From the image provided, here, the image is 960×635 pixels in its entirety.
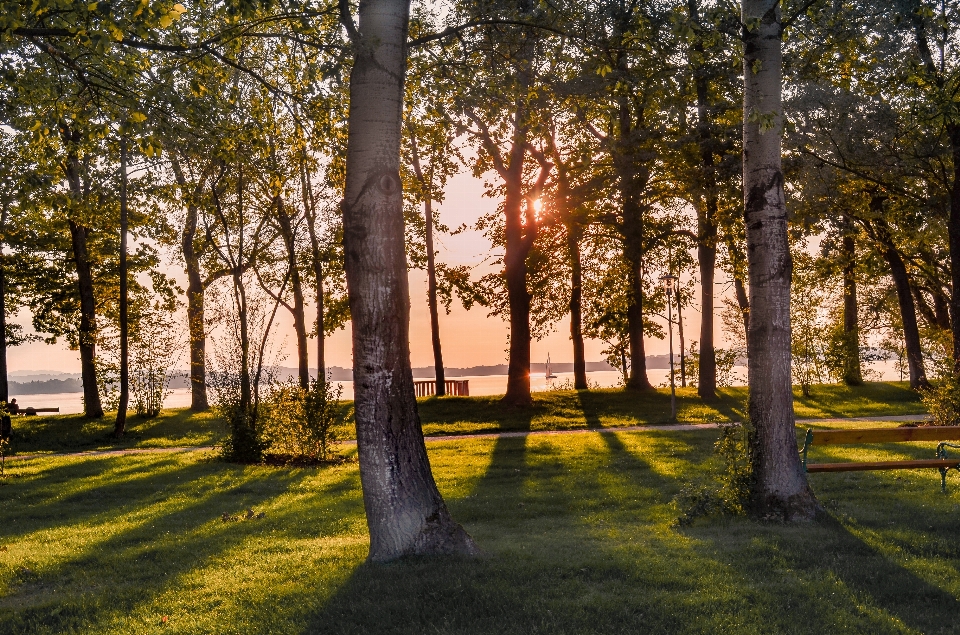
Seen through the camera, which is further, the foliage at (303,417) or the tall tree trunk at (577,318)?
the tall tree trunk at (577,318)

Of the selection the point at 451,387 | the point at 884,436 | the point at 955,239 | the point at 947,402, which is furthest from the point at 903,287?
the point at 884,436

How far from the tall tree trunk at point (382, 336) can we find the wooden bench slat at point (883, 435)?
493 cm

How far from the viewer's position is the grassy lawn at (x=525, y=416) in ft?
74.0

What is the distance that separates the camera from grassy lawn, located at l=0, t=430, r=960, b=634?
522 cm

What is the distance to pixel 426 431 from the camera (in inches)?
895

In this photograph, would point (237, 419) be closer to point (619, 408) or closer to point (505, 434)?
point (505, 434)

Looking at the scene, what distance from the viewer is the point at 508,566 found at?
249 inches

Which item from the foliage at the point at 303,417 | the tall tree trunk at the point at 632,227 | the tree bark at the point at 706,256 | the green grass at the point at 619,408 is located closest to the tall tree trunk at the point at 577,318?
the tall tree trunk at the point at 632,227

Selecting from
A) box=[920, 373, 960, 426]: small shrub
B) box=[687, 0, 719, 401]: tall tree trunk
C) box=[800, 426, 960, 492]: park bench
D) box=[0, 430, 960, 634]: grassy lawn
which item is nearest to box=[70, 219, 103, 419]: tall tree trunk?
box=[0, 430, 960, 634]: grassy lawn

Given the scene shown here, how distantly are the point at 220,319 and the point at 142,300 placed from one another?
16.5 m

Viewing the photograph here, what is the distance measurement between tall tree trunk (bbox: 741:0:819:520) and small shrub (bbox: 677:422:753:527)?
0.38 ft

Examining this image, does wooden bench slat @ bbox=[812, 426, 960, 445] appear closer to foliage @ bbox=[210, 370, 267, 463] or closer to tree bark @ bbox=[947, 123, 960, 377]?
tree bark @ bbox=[947, 123, 960, 377]

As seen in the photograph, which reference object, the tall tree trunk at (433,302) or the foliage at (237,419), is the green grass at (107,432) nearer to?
the foliage at (237,419)

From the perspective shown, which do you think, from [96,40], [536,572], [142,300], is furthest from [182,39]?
[142,300]
